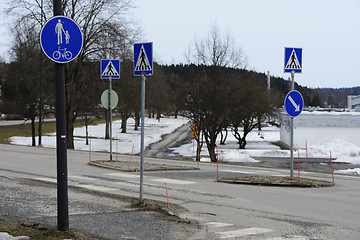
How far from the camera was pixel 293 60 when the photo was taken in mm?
13062

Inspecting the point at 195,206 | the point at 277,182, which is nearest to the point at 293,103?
the point at 277,182

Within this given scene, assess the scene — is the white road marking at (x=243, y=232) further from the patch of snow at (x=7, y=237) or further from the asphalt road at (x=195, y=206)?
the patch of snow at (x=7, y=237)

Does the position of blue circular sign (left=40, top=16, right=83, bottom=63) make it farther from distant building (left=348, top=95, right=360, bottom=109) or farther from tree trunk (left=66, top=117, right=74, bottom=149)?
distant building (left=348, top=95, right=360, bottom=109)

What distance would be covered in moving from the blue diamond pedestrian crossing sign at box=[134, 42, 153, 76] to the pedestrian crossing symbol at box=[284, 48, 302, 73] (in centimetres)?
540

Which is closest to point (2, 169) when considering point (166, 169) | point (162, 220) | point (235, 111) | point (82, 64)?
point (166, 169)

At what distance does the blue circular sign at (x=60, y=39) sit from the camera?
593 cm

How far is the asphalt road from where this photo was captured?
24.3ft

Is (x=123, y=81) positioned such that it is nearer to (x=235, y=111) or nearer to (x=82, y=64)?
(x=82, y=64)

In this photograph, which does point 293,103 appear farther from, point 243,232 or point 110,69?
point 243,232

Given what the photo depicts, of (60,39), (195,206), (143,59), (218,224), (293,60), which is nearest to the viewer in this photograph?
(60,39)

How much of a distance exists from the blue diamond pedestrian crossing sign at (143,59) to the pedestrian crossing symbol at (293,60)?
17.7 ft

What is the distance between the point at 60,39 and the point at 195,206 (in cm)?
503

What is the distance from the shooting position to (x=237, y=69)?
35406 millimetres

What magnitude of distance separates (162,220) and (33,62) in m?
27.7
